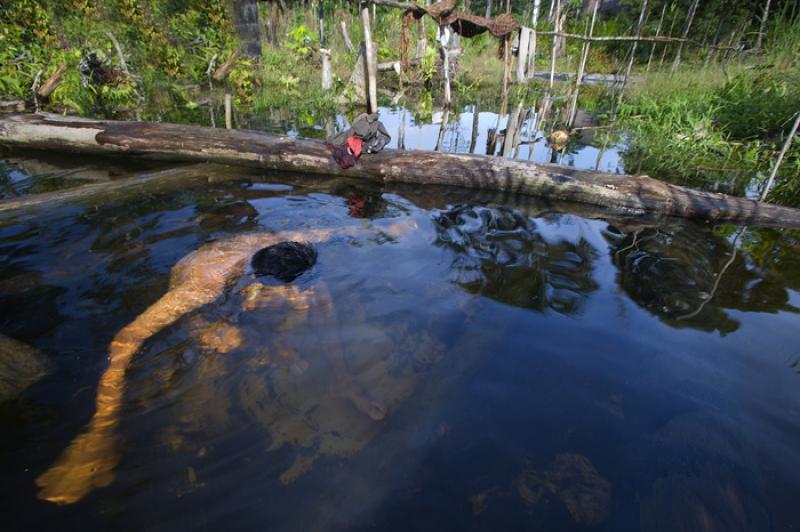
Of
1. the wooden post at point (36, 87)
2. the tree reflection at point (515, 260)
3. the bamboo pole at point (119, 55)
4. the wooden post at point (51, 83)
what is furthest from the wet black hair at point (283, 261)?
the bamboo pole at point (119, 55)

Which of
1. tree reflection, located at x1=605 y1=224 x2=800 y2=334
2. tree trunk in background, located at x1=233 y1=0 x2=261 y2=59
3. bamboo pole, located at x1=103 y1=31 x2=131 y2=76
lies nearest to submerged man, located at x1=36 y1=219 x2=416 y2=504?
tree reflection, located at x1=605 y1=224 x2=800 y2=334

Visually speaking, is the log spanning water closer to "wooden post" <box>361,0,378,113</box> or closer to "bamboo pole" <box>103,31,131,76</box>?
"wooden post" <box>361,0,378,113</box>

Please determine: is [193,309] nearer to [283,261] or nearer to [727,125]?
[283,261]

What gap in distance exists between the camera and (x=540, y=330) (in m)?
2.46

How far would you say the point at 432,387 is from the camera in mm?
2018

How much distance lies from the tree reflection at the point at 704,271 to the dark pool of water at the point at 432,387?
2 centimetres

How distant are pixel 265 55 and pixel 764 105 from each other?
1105 centimetres

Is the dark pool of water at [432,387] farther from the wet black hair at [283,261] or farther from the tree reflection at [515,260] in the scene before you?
the wet black hair at [283,261]

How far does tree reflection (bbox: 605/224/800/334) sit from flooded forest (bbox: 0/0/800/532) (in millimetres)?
26

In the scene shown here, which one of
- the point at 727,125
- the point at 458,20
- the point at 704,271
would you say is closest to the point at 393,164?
the point at 704,271

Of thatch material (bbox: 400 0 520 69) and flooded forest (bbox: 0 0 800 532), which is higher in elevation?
thatch material (bbox: 400 0 520 69)

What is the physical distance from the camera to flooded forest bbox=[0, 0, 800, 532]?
5.04 feet

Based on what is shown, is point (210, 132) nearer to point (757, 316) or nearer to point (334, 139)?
point (334, 139)

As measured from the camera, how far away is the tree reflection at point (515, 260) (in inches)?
111
